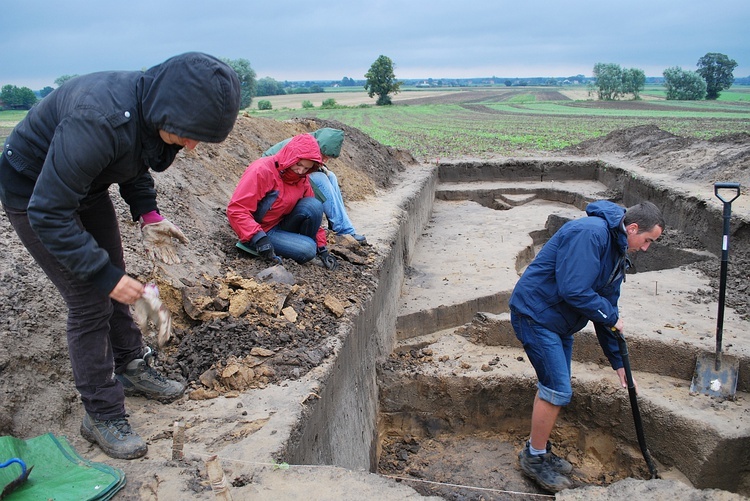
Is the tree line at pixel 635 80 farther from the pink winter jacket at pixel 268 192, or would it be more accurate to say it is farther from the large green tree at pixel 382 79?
the pink winter jacket at pixel 268 192

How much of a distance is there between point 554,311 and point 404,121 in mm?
28085

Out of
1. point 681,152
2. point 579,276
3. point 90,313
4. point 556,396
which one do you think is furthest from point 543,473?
point 681,152

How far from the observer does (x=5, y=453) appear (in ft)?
7.48

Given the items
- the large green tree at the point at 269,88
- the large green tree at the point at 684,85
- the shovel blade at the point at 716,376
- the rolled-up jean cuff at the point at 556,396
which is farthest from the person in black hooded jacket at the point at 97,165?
the large green tree at the point at 269,88

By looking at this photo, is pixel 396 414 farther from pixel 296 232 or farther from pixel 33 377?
pixel 33 377

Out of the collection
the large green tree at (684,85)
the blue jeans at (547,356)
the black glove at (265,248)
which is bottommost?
the blue jeans at (547,356)

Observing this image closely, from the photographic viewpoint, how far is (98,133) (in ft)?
6.71

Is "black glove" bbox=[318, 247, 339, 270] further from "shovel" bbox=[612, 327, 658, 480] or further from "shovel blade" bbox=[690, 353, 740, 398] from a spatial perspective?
→ "shovel blade" bbox=[690, 353, 740, 398]

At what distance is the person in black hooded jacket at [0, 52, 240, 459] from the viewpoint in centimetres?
204

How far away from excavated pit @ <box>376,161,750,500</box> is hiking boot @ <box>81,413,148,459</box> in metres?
1.72

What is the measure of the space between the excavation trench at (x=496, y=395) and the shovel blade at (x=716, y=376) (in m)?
0.08

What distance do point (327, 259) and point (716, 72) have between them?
59152 mm

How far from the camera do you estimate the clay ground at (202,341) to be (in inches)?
98.4

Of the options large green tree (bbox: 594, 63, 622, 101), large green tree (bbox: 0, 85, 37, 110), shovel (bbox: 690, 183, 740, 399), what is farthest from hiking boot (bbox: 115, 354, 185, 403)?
large green tree (bbox: 594, 63, 622, 101)
